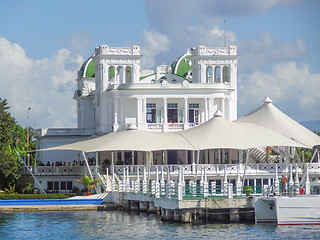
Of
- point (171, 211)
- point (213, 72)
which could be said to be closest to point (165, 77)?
point (213, 72)

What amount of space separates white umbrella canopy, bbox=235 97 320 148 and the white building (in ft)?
21.0

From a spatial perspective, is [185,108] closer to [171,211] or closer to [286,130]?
[286,130]

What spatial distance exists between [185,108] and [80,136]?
1417cm

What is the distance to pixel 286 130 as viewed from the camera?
243 ft

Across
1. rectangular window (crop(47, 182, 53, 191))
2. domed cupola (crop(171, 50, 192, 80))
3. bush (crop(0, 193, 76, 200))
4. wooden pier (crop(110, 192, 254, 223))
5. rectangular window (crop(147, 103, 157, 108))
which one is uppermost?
domed cupola (crop(171, 50, 192, 80))

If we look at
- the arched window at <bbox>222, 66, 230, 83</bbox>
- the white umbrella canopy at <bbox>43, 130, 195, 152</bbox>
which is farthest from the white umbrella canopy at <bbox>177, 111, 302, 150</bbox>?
the arched window at <bbox>222, 66, 230, 83</bbox>

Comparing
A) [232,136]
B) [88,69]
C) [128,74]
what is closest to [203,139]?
[232,136]

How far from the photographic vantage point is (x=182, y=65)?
10038 cm

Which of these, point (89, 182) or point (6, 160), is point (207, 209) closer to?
point (89, 182)

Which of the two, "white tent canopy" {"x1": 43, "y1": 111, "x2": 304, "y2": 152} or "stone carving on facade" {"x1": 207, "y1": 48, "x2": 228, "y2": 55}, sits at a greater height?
"stone carving on facade" {"x1": 207, "y1": 48, "x2": 228, "y2": 55}

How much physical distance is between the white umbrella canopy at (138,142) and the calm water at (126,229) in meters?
7.37

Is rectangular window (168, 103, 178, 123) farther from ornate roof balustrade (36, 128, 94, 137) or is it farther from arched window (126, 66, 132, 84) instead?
ornate roof balustrade (36, 128, 94, 137)

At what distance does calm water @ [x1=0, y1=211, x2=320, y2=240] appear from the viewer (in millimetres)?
49844

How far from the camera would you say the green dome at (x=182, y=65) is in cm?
9969
